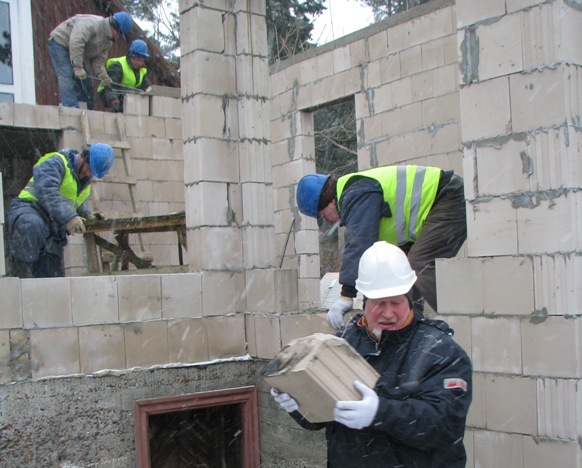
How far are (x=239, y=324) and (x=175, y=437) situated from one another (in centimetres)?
132

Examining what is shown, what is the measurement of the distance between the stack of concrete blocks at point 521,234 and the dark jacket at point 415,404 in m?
1.29

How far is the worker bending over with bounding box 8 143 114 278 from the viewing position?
5.54 meters

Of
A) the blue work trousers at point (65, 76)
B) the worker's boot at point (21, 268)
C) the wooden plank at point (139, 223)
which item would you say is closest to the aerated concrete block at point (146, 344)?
the wooden plank at point (139, 223)

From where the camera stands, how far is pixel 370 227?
397 cm

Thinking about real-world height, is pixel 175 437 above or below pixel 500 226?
below

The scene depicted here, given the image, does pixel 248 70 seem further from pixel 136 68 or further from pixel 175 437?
pixel 136 68

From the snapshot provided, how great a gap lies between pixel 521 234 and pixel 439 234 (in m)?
0.63

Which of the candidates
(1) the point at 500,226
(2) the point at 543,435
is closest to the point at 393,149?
(1) the point at 500,226

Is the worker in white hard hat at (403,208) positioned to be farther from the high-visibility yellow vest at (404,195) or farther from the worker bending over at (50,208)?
the worker bending over at (50,208)

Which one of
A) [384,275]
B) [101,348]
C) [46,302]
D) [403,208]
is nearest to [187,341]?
[101,348]

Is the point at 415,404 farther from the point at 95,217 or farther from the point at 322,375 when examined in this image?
the point at 95,217

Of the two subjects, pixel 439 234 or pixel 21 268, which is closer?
pixel 439 234

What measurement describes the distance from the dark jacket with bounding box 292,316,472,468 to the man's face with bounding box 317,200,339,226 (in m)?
1.89

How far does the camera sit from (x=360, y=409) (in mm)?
2277
